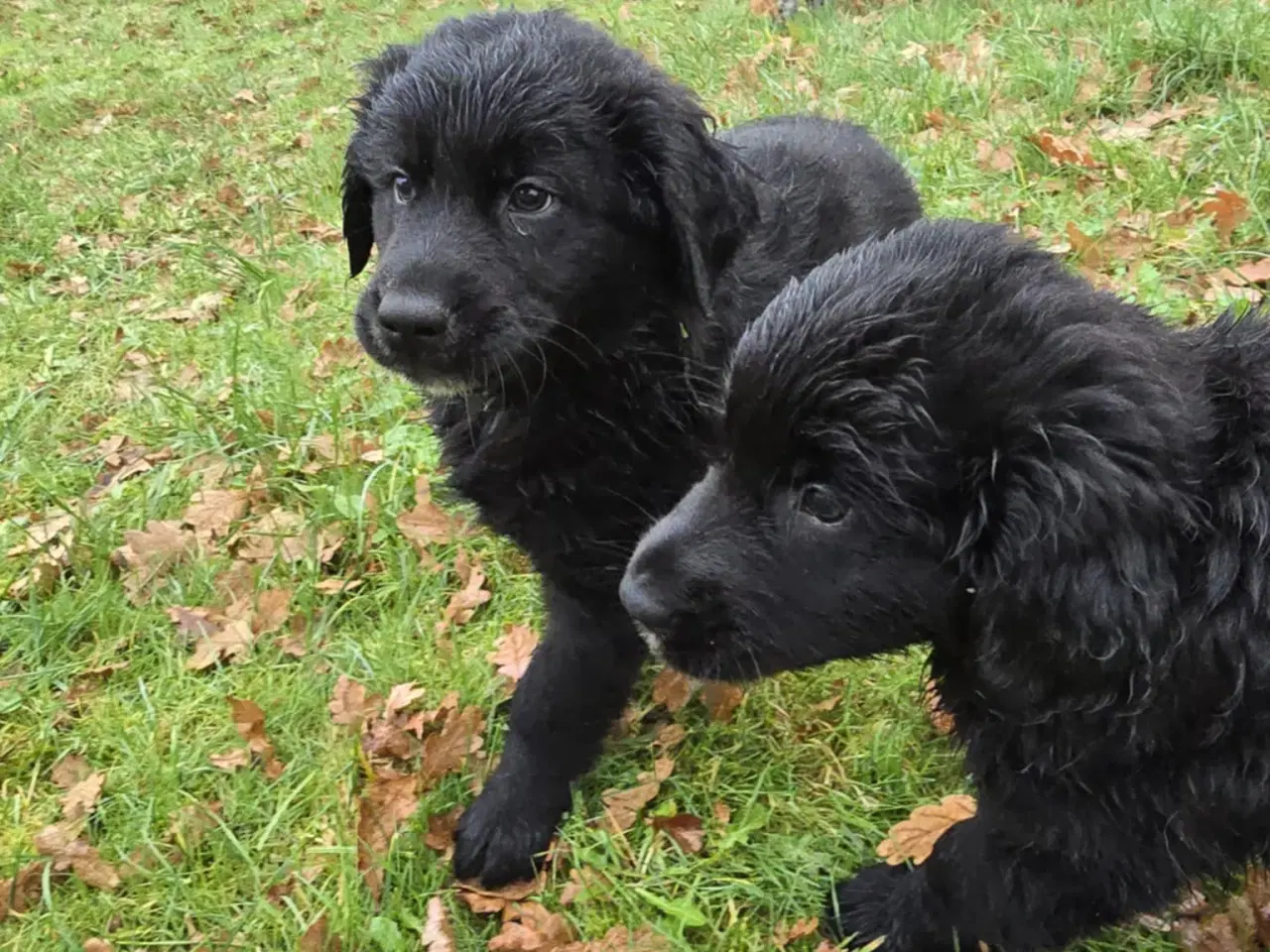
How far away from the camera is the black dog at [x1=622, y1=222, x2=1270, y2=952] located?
1.43 metres

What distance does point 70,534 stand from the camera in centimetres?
353

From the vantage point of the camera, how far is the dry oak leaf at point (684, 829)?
2.49 m

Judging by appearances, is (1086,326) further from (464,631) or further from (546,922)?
(464,631)

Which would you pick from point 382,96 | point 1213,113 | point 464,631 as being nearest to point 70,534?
point 464,631

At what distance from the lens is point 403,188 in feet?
7.67

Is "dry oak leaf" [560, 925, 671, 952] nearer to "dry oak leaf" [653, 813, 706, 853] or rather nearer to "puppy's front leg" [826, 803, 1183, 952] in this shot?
"dry oak leaf" [653, 813, 706, 853]

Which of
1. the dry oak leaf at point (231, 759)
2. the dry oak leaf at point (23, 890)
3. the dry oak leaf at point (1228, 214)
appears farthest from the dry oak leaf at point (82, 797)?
the dry oak leaf at point (1228, 214)

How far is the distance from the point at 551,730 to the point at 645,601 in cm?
88

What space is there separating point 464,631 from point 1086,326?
2105 mm

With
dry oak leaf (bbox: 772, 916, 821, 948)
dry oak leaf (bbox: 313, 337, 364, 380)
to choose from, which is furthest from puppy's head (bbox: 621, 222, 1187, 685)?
dry oak leaf (bbox: 313, 337, 364, 380)

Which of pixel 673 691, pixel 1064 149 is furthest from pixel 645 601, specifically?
pixel 1064 149

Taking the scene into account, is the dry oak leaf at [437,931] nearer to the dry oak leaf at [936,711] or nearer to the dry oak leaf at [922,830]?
the dry oak leaf at [922,830]

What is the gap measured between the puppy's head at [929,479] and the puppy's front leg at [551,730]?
66 centimetres

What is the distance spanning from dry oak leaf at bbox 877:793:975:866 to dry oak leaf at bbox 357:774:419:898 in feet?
3.81
